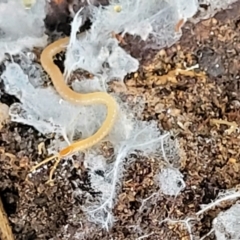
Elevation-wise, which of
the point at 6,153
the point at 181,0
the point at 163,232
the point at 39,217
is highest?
the point at 181,0

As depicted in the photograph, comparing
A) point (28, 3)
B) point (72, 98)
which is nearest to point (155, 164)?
point (72, 98)

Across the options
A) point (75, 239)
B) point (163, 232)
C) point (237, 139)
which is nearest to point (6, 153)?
point (75, 239)

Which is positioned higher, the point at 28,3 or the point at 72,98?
the point at 28,3

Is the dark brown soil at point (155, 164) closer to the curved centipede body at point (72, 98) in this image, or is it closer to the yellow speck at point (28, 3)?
the curved centipede body at point (72, 98)

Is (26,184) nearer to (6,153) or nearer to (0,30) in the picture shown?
(6,153)

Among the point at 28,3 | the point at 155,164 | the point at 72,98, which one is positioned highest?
the point at 28,3

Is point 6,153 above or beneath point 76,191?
above

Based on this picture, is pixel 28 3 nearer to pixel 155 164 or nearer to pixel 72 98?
pixel 72 98
